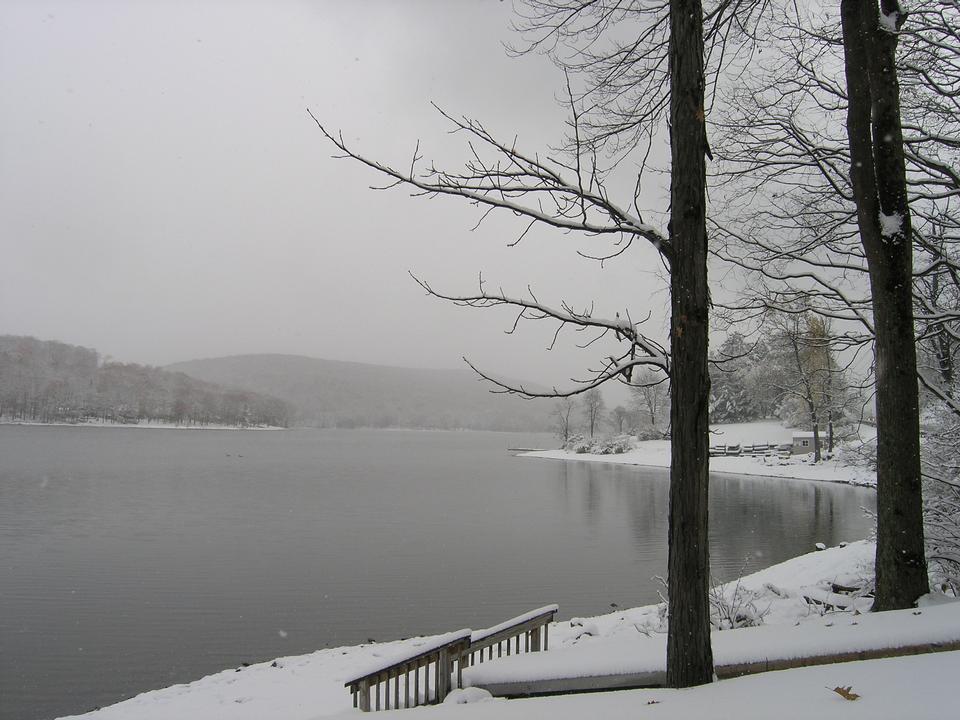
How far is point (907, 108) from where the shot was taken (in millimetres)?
8062

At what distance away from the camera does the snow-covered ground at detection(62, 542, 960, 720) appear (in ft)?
10.8

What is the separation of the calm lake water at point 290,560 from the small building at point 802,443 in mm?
16921

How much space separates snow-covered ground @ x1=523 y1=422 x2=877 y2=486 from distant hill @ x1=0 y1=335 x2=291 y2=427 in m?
89.1

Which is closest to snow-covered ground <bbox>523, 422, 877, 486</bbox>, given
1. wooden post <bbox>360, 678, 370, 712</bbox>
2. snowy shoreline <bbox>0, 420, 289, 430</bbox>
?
wooden post <bbox>360, 678, 370, 712</bbox>

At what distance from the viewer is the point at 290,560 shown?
1864 cm

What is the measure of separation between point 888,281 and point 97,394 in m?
145

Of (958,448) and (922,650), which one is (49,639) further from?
(958,448)

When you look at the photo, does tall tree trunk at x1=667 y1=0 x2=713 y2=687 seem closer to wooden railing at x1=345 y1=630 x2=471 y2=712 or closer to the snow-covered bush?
wooden railing at x1=345 y1=630 x2=471 y2=712

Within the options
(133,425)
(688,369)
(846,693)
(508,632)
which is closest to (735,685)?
(846,693)

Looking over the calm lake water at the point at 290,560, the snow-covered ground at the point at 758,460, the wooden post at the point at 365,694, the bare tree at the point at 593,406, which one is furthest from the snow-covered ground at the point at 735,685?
the bare tree at the point at 593,406

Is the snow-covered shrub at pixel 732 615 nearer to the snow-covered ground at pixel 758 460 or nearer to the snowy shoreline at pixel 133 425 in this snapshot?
the snow-covered ground at pixel 758 460

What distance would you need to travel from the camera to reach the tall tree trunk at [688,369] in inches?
154

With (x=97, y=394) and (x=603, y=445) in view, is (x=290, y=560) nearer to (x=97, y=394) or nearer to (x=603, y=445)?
(x=603, y=445)

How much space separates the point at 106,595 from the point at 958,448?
17100 millimetres
